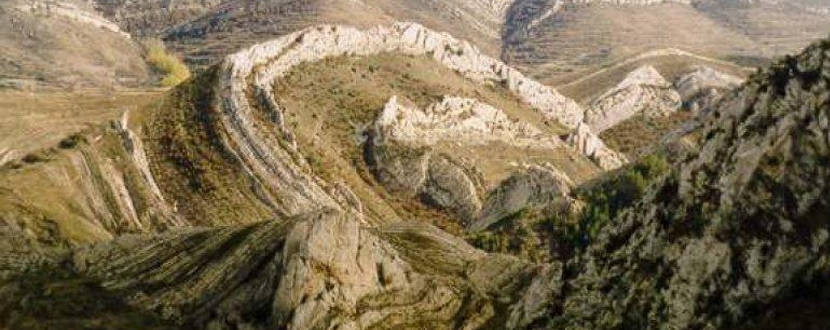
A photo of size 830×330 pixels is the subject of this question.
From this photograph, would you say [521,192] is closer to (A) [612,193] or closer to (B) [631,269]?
(A) [612,193]

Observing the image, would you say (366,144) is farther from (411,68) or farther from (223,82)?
(411,68)

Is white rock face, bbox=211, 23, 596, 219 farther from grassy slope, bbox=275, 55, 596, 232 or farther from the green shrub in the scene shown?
the green shrub

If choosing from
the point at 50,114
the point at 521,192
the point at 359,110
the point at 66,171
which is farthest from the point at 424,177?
the point at 66,171

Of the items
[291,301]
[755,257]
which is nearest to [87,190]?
[291,301]

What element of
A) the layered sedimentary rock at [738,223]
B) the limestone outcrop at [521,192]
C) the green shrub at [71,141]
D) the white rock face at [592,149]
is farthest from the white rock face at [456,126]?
the layered sedimentary rock at [738,223]

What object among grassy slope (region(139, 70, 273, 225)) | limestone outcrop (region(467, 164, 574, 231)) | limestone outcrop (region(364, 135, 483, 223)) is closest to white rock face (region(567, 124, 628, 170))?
limestone outcrop (region(467, 164, 574, 231))
